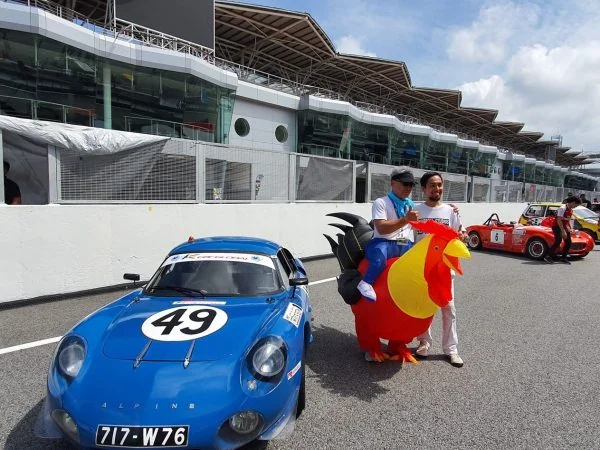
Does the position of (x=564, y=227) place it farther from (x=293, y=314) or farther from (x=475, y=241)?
(x=293, y=314)

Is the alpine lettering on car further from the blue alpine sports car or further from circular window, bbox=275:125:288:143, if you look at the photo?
circular window, bbox=275:125:288:143

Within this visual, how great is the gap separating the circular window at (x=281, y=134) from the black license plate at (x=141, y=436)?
27.7m

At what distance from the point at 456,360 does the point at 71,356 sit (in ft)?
11.0

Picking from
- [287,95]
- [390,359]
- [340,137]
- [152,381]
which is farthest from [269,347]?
[340,137]

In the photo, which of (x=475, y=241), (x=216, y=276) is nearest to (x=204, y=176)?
(x=216, y=276)

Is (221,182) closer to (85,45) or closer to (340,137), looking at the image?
(85,45)

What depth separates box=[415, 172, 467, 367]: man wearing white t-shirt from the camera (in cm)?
390

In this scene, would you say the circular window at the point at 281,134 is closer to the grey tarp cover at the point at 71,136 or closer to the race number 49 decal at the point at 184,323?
the grey tarp cover at the point at 71,136

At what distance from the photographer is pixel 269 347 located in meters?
2.47

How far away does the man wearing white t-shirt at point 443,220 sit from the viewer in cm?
390

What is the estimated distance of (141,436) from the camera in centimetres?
193

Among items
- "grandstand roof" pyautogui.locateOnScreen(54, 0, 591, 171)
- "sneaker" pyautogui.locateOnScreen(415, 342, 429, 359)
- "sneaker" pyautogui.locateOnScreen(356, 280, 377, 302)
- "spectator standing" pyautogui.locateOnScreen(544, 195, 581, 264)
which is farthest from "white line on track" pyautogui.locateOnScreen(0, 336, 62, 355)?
"grandstand roof" pyautogui.locateOnScreen(54, 0, 591, 171)

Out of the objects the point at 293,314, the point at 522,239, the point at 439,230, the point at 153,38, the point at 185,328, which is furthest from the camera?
the point at 153,38

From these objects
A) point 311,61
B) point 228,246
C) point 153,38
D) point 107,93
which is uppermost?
point 311,61
